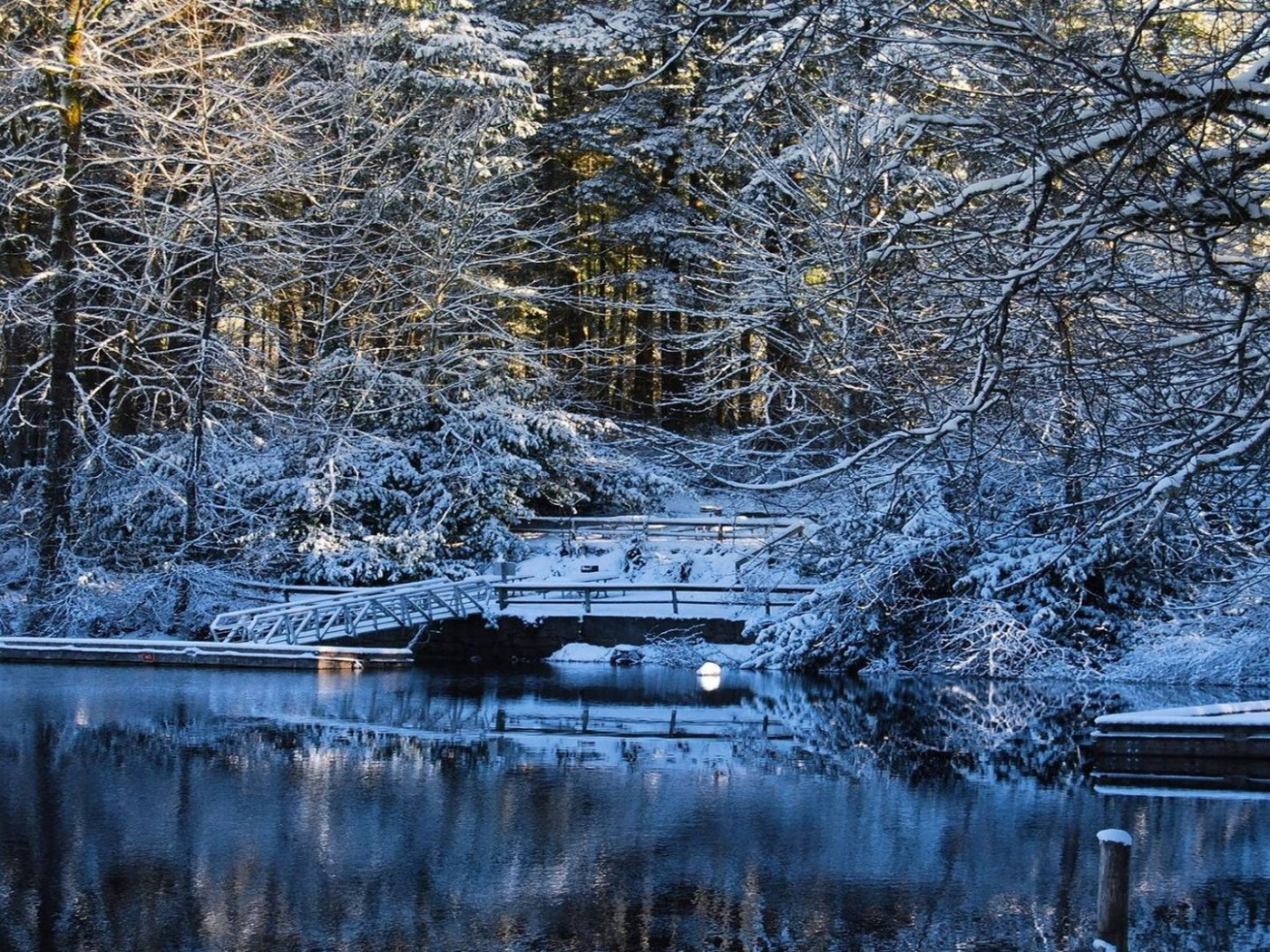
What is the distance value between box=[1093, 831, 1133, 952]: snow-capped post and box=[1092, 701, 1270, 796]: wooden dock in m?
6.39

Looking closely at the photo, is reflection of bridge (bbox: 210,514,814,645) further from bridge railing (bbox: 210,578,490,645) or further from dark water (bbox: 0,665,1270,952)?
dark water (bbox: 0,665,1270,952)

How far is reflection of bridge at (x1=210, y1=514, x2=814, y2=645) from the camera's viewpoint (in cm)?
2338

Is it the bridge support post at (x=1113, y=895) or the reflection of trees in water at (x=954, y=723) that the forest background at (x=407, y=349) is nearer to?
the reflection of trees in water at (x=954, y=723)

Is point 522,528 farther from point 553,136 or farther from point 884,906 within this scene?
point 884,906

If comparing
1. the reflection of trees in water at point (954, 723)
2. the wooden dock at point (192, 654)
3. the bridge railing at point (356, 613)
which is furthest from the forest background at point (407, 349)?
the wooden dock at point (192, 654)

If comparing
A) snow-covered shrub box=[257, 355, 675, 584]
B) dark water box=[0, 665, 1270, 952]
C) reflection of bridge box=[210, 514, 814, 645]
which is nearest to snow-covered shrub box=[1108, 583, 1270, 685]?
dark water box=[0, 665, 1270, 952]

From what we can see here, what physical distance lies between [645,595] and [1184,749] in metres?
13.9

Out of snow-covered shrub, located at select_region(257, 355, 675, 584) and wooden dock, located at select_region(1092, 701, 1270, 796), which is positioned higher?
snow-covered shrub, located at select_region(257, 355, 675, 584)

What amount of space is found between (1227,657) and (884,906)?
1253cm

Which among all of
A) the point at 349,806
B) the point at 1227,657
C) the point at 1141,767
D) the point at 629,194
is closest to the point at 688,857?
the point at 349,806

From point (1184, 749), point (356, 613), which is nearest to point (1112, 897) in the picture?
point (1184, 749)

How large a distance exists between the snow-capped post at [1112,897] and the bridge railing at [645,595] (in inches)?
690

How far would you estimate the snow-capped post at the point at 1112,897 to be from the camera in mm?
7299

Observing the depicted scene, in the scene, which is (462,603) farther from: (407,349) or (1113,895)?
(1113,895)
